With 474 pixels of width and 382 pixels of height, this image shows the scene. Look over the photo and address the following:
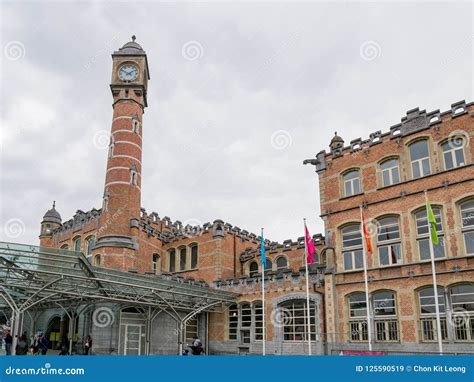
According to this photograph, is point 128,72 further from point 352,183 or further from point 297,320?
point 297,320

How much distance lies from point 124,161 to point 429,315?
20.9m

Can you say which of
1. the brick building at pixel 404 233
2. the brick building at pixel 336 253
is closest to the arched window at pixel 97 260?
the brick building at pixel 336 253

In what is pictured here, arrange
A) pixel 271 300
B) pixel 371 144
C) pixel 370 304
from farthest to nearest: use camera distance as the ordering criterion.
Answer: pixel 271 300 < pixel 371 144 < pixel 370 304

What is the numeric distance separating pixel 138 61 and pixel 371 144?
61.7 feet

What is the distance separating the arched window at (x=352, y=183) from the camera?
22.9 meters

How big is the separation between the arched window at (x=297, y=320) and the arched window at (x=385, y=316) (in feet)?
11.5

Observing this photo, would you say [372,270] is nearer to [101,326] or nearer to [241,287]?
[241,287]

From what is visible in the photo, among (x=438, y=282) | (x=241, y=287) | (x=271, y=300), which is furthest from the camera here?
(x=241, y=287)

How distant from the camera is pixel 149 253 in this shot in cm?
3172

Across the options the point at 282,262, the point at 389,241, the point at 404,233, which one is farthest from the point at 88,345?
the point at 404,233

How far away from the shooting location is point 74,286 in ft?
65.8

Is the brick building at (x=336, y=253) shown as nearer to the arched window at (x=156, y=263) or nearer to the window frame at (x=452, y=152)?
the window frame at (x=452, y=152)

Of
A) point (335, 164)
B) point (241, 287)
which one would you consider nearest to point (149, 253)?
point (241, 287)

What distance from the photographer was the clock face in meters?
32.3
